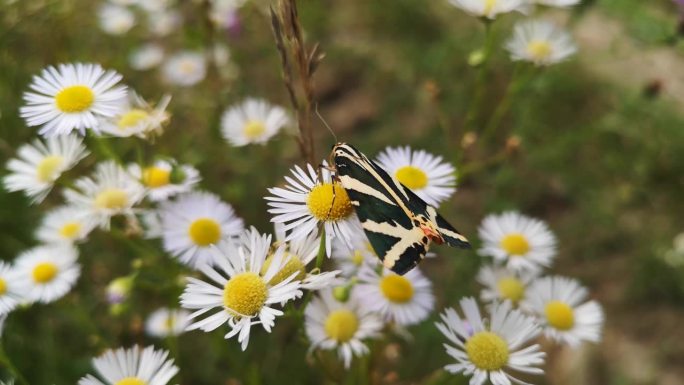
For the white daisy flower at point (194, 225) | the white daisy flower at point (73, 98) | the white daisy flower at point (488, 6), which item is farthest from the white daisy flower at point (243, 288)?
the white daisy flower at point (488, 6)

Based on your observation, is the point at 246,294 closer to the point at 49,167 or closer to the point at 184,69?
the point at 49,167

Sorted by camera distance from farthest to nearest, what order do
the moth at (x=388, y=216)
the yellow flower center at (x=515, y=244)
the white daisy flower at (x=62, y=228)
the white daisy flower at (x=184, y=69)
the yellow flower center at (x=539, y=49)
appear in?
the white daisy flower at (x=184, y=69) < the yellow flower center at (x=539, y=49) < the white daisy flower at (x=62, y=228) < the yellow flower center at (x=515, y=244) < the moth at (x=388, y=216)

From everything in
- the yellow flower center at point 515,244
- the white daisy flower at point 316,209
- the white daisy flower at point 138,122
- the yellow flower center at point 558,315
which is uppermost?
the white daisy flower at point 138,122

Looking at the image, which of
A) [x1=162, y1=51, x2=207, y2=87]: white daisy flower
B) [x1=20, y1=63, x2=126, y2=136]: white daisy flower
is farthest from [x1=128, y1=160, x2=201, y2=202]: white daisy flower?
[x1=162, y1=51, x2=207, y2=87]: white daisy flower

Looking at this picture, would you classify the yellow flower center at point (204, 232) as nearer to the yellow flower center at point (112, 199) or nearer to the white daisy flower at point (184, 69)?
the yellow flower center at point (112, 199)

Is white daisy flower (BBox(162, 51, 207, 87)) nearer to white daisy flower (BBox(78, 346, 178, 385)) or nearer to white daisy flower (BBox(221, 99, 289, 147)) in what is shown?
white daisy flower (BBox(221, 99, 289, 147))

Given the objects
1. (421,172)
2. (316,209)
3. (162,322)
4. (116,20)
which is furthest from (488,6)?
(116,20)

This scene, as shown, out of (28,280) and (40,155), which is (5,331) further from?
(40,155)

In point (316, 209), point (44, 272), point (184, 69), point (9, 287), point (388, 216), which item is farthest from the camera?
point (184, 69)
